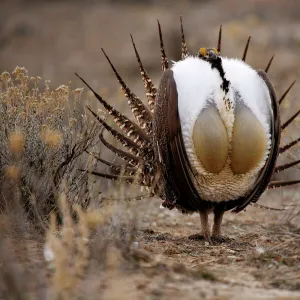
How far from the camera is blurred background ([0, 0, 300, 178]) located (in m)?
12.8

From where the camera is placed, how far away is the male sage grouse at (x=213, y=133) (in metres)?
3.22

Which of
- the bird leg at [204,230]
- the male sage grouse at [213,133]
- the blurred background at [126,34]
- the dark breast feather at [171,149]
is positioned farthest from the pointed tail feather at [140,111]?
the blurred background at [126,34]

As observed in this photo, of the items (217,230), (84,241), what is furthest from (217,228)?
(84,241)

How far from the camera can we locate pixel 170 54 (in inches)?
540

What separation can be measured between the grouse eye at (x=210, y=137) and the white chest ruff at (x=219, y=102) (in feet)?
0.08

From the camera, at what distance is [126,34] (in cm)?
1723

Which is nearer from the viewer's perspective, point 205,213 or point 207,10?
point 205,213

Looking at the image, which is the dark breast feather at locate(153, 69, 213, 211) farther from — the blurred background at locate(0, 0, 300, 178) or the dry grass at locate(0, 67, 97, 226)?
the blurred background at locate(0, 0, 300, 178)

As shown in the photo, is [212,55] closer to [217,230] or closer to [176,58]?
[217,230]

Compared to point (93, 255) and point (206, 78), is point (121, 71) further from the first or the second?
point (93, 255)

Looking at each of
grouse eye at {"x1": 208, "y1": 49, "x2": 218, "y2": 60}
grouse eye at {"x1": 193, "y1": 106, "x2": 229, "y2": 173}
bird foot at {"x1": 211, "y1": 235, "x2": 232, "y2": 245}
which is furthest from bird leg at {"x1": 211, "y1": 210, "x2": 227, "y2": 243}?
grouse eye at {"x1": 208, "y1": 49, "x2": 218, "y2": 60}

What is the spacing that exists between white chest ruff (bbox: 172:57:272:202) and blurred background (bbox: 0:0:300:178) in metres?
4.68

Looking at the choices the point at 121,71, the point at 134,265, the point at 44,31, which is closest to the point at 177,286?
the point at 134,265

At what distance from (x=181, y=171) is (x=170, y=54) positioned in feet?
34.9
